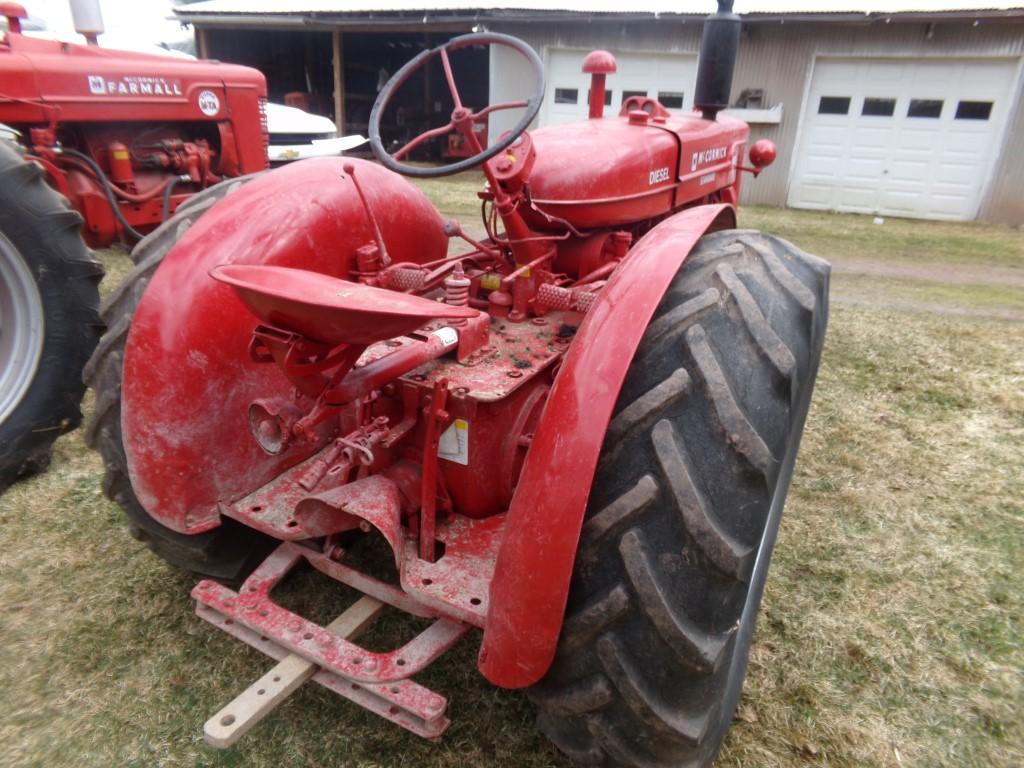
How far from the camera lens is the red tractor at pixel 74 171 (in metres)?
2.81

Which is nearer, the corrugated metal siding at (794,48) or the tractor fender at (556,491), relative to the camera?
the tractor fender at (556,491)

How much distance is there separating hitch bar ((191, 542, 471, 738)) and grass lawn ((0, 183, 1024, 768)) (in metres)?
0.30

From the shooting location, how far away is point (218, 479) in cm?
191

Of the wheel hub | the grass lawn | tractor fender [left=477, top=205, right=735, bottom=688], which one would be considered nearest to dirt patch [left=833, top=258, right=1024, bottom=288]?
the grass lawn

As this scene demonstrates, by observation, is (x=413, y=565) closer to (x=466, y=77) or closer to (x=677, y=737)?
(x=677, y=737)

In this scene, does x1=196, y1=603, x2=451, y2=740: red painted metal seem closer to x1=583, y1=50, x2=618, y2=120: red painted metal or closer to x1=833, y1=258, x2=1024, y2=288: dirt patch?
x1=583, y1=50, x2=618, y2=120: red painted metal

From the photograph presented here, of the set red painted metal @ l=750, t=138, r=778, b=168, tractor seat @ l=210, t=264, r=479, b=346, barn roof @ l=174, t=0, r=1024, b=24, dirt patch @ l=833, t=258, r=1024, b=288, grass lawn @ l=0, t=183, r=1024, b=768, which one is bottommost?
dirt patch @ l=833, t=258, r=1024, b=288

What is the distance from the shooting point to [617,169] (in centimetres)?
256

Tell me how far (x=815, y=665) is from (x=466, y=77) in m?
17.5

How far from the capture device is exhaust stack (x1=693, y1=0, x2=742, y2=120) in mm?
3508

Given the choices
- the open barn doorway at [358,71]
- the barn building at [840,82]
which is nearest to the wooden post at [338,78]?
the barn building at [840,82]

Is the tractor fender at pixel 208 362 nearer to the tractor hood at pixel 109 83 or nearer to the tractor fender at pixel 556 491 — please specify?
the tractor fender at pixel 556 491

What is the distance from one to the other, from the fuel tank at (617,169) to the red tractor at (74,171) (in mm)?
1956

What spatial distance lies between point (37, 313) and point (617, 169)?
2382 millimetres
